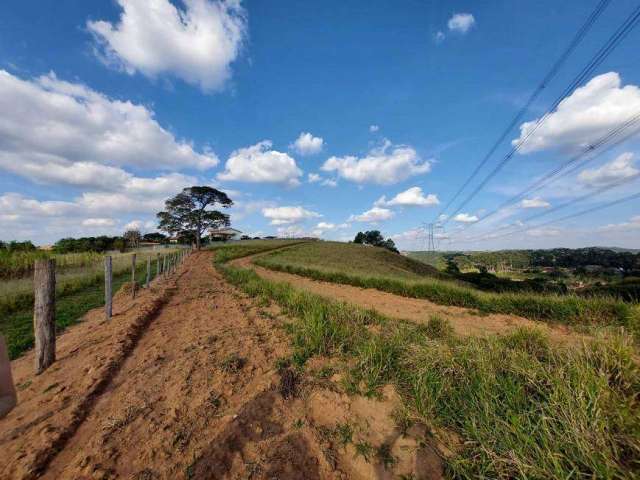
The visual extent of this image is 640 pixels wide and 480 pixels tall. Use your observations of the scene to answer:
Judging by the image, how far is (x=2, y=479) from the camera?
2336 millimetres

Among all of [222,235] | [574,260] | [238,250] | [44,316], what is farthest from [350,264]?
[574,260]

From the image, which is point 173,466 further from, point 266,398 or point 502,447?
point 502,447

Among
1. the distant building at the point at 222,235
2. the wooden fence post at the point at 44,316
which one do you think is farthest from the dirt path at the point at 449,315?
the distant building at the point at 222,235

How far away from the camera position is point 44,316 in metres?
4.75

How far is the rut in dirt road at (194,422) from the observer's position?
2490 mm

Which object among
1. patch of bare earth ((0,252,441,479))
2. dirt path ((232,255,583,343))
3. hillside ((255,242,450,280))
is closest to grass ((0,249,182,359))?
patch of bare earth ((0,252,441,479))

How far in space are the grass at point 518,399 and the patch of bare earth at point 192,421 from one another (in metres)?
0.32

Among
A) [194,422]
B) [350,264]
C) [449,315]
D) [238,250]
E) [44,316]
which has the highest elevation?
[238,250]

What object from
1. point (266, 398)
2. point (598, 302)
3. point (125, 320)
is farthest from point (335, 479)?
point (598, 302)

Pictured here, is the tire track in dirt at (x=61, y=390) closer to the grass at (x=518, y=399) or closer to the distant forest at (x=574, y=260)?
the grass at (x=518, y=399)

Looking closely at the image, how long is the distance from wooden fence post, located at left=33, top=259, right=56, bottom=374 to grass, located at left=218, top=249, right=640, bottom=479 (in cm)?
482

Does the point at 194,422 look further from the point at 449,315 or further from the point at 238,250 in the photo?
the point at 238,250

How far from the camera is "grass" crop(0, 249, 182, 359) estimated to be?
251 inches

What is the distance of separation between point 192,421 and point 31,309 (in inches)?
445
